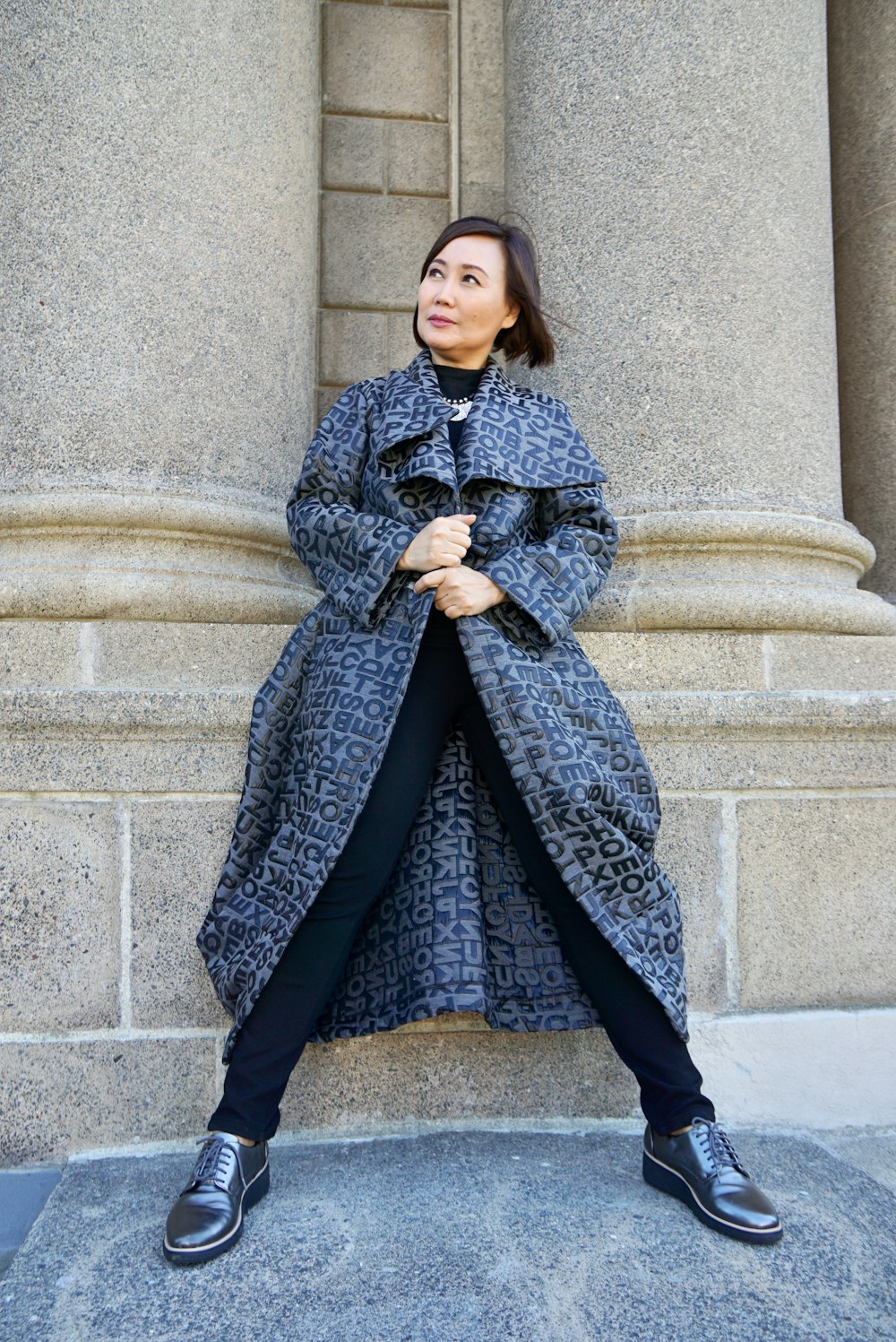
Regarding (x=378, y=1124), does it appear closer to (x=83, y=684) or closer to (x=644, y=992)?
(x=644, y=992)

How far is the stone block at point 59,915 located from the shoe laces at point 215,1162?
56 centimetres

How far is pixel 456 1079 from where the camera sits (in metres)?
2.70

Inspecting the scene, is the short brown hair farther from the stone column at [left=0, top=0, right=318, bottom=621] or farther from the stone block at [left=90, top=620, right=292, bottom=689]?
the stone block at [left=90, top=620, right=292, bottom=689]

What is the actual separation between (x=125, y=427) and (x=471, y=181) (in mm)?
2163

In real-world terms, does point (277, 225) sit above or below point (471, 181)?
below

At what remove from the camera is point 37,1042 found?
2564mm

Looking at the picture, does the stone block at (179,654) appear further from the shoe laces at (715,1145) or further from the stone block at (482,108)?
the stone block at (482,108)

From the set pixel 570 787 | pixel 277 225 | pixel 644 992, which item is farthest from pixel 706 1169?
pixel 277 225

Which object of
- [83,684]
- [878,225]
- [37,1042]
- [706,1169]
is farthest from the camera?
[878,225]

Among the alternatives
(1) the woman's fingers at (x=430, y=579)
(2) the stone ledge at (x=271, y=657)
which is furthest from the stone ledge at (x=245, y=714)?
→ (1) the woman's fingers at (x=430, y=579)

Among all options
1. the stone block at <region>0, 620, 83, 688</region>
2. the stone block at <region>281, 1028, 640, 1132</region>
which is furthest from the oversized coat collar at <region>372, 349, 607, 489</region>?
the stone block at <region>281, 1028, 640, 1132</region>

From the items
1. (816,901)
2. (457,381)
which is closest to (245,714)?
(457,381)

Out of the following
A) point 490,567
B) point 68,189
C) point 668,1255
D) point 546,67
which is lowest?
point 668,1255

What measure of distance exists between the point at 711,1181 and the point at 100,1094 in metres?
1.50
